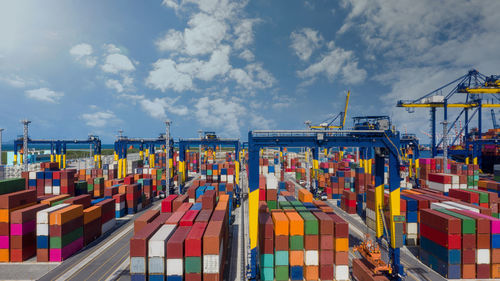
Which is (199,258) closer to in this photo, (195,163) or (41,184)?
(41,184)

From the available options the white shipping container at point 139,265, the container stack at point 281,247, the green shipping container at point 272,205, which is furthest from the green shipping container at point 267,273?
the green shipping container at point 272,205

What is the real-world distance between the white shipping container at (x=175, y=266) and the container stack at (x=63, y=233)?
45.6 feet

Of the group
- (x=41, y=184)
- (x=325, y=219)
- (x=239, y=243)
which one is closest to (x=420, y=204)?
(x=325, y=219)

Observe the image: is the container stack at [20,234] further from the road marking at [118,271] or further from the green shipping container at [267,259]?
the green shipping container at [267,259]

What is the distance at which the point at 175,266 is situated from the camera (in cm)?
1521

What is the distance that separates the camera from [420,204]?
78.9 feet

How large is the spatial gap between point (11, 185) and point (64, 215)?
9.51 m

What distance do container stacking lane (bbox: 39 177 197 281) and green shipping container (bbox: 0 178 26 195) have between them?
35.8 ft

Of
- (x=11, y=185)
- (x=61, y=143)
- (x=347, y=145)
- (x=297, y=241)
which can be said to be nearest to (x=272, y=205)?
(x=297, y=241)

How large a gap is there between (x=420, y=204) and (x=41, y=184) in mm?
51141

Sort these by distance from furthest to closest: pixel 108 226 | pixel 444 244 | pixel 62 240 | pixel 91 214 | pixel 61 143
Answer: pixel 61 143, pixel 108 226, pixel 91 214, pixel 62 240, pixel 444 244

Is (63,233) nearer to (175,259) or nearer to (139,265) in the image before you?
(139,265)

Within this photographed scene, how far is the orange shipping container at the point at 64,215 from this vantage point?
67.1 ft

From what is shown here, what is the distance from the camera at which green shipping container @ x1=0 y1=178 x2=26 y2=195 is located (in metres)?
23.0
